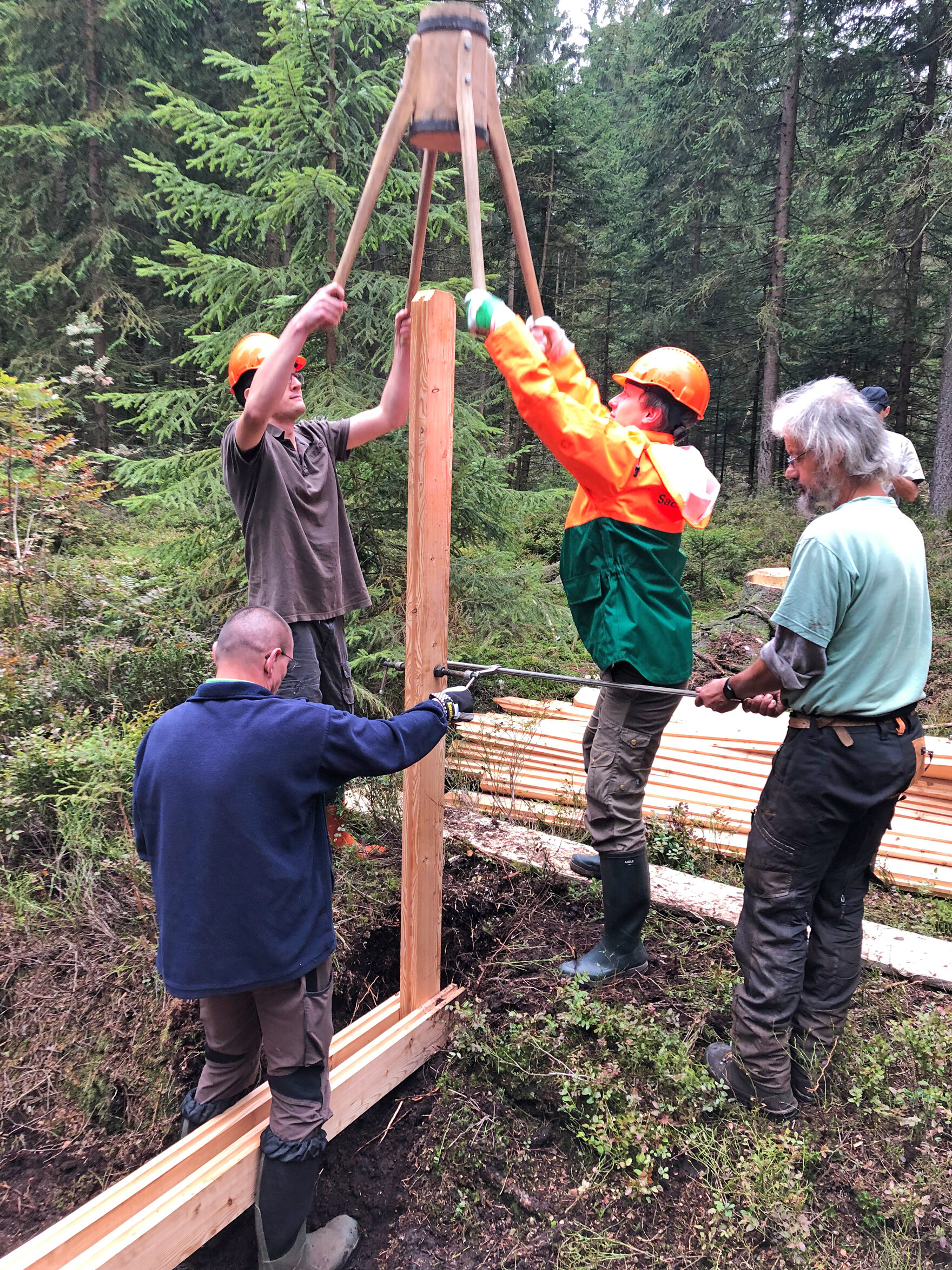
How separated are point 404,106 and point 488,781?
12.2 ft

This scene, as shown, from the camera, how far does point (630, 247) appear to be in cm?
2078

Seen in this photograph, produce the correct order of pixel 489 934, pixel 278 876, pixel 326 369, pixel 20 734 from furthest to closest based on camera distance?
pixel 326 369
pixel 20 734
pixel 489 934
pixel 278 876

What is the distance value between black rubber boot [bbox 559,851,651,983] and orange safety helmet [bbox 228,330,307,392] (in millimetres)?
2340

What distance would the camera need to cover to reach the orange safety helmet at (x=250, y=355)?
285 centimetres

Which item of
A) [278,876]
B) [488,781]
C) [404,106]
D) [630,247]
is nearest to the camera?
[278,876]

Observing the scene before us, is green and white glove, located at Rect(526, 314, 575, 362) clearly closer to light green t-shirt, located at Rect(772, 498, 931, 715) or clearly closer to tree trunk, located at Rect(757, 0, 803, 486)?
light green t-shirt, located at Rect(772, 498, 931, 715)

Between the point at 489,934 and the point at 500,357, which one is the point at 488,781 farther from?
the point at 500,357

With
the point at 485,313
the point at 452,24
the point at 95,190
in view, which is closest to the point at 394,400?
the point at 485,313

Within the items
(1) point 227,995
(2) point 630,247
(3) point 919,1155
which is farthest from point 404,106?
(2) point 630,247

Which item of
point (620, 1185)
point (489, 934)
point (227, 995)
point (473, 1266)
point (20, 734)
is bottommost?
point (473, 1266)

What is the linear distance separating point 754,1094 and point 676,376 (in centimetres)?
252

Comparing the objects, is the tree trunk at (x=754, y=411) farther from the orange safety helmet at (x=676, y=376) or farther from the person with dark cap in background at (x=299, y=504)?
the person with dark cap in background at (x=299, y=504)

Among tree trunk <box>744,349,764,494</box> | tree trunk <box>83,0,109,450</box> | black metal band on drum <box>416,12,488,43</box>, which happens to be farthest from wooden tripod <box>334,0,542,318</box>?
tree trunk <box>744,349,764,494</box>

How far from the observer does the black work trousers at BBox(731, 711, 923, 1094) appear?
2240 mm
